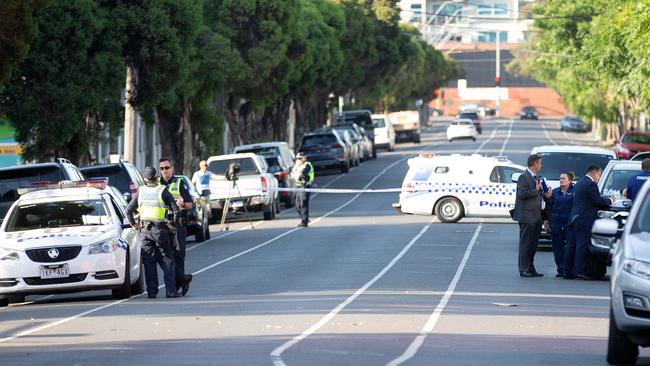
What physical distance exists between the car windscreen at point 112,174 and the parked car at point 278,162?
14.6 m

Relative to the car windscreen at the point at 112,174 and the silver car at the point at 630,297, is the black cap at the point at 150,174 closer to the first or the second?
the silver car at the point at 630,297

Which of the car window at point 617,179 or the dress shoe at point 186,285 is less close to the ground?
the car window at point 617,179

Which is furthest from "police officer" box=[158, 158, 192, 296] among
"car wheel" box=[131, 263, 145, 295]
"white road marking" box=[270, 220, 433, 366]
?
"white road marking" box=[270, 220, 433, 366]

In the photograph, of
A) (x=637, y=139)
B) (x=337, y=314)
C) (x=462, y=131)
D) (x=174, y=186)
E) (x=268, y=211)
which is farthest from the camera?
(x=462, y=131)

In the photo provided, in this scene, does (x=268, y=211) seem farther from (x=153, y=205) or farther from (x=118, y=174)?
(x=153, y=205)

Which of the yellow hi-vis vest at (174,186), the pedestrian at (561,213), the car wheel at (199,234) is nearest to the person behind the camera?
the yellow hi-vis vest at (174,186)

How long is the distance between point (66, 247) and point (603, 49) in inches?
1348

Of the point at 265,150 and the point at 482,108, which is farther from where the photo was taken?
the point at 482,108

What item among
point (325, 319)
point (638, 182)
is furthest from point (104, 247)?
point (638, 182)

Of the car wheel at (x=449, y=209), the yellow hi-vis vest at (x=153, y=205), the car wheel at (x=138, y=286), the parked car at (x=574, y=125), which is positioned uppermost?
the yellow hi-vis vest at (x=153, y=205)

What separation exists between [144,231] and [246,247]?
37.2 ft

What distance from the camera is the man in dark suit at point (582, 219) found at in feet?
75.7

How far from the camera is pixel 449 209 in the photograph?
127 ft

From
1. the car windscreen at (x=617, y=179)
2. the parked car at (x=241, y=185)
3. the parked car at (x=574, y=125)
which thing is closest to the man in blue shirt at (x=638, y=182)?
the car windscreen at (x=617, y=179)
